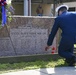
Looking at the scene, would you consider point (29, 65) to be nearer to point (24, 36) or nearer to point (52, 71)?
point (52, 71)

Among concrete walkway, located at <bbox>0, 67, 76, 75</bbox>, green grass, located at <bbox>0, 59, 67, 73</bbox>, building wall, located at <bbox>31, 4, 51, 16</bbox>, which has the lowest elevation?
building wall, located at <bbox>31, 4, 51, 16</bbox>

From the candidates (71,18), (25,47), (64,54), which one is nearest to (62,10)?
(71,18)

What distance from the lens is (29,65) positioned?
25.2 ft

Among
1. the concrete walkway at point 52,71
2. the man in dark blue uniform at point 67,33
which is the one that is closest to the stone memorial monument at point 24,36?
the man in dark blue uniform at point 67,33

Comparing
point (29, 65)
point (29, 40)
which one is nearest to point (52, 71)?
point (29, 65)

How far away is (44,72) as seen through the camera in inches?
268

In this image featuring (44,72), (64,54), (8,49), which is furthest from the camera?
(8,49)

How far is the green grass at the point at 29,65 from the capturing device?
7.24m

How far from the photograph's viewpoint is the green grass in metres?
7.24

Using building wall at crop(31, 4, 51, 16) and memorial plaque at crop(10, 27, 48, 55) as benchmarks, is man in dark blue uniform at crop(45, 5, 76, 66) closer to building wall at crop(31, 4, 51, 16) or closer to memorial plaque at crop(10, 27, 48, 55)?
memorial plaque at crop(10, 27, 48, 55)

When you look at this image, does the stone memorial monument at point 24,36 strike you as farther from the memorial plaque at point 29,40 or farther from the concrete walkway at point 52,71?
the concrete walkway at point 52,71

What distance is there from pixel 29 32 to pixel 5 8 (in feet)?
4.02

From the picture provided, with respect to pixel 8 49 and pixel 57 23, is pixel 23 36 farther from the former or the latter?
pixel 57 23

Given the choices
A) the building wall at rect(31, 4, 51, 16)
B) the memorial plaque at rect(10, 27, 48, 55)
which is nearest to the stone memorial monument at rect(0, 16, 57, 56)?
the memorial plaque at rect(10, 27, 48, 55)
